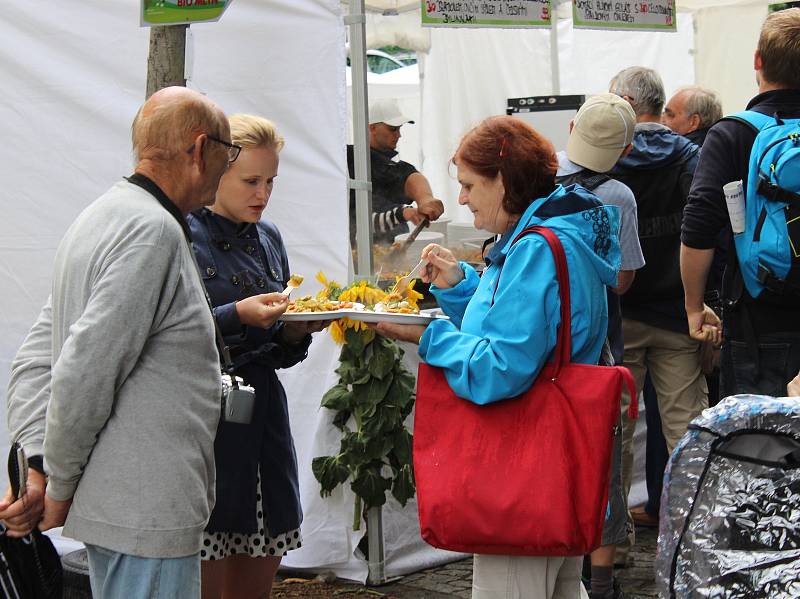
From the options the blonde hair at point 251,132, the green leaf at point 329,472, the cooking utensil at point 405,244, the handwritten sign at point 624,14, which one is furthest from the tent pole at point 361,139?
the handwritten sign at point 624,14

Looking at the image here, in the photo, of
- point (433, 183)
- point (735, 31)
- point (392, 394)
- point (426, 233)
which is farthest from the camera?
point (735, 31)

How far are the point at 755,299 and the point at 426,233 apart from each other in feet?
6.74

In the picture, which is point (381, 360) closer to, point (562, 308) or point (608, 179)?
point (608, 179)

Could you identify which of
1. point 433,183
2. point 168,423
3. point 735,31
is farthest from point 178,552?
point 735,31

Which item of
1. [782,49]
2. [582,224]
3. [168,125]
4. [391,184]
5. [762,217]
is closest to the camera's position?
[168,125]

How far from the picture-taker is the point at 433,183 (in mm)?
6363

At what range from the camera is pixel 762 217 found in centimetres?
342

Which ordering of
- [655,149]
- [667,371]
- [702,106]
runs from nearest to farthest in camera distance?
[655,149] < [667,371] < [702,106]

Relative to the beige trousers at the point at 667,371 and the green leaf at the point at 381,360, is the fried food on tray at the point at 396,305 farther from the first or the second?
the beige trousers at the point at 667,371

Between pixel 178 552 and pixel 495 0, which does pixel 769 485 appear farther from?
pixel 495 0

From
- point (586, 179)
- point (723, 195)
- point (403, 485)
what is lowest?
point (403, 485)

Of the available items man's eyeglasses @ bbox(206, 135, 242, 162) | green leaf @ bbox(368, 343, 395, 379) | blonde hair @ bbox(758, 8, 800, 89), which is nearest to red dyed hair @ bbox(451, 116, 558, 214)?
man's eyeglasses @ bbox(206, 135, 242, 162)

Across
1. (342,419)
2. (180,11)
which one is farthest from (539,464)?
(180,11)

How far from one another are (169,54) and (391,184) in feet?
4.14
